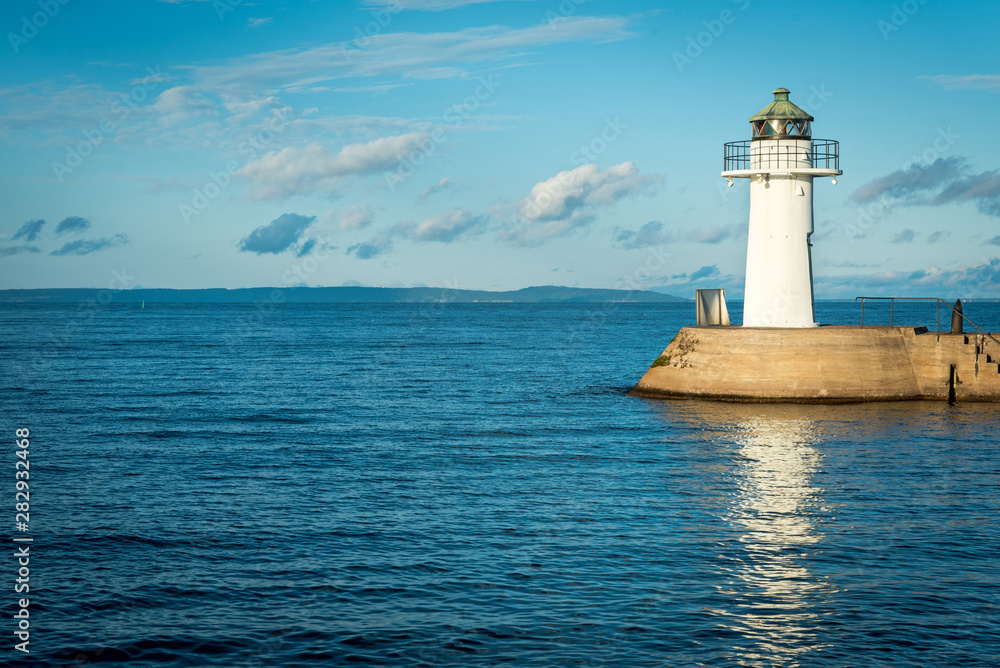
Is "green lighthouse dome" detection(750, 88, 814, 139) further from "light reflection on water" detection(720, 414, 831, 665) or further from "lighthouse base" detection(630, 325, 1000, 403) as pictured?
"light reflection on water" detection(720, 414, 831, 665)

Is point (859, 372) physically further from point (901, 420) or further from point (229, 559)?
point (229, 559)

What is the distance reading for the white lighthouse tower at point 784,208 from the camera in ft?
114

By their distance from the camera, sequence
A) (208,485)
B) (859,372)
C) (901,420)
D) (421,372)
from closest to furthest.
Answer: (208,485) < (901,420) < (859,372) < (421,372)

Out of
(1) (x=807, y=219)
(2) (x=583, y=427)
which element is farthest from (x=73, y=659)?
(1) (x=807, y=219)

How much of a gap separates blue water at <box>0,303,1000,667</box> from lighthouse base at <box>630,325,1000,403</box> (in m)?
0.85

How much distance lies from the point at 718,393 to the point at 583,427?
267 inches

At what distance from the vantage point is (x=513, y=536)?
16.5 meters

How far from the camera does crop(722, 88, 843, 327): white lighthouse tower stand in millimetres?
34812

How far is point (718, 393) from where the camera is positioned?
3406cm

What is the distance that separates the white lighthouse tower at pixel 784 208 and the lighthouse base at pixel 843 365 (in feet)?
7.04

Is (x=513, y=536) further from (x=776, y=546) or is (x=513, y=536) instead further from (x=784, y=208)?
(x=784, y=208)

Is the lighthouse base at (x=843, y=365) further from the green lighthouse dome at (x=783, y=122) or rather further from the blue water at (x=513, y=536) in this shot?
the green lighthouse dome at (x=783, y=122)

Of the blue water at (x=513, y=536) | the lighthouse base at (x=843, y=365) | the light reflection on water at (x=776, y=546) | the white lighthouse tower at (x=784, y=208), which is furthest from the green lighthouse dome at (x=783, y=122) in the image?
the light reflection on water at (x=776, y=546)

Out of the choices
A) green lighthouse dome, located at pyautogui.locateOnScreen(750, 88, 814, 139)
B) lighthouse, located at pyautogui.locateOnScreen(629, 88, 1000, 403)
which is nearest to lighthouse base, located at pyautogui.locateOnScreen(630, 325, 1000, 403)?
lighthouse, located at pyautogui.locateOnScreen(629, 88, 1000, 403)
